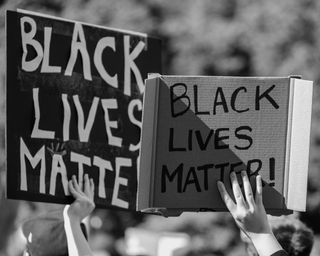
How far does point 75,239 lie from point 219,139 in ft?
2.67

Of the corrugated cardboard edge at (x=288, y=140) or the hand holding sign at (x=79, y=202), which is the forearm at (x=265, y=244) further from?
the hand holding sign at (x=79, y=202)

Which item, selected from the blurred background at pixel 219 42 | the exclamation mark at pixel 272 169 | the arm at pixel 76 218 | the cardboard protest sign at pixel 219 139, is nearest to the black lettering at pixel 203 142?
the cardboard protest sign at pixel 219 139

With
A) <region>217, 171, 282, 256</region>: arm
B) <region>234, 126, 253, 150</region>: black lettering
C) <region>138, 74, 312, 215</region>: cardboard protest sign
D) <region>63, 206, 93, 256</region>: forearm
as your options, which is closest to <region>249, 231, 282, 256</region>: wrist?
<region>217, 171, 282, 256</region>: arm

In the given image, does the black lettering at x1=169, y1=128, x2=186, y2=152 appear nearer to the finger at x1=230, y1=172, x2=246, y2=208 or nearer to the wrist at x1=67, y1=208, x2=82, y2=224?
the finger at x1=230, y1=172, x2=246, y2=208

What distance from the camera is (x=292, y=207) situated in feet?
12.1

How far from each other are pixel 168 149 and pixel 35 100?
77 cm

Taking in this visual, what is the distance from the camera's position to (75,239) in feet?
13.9

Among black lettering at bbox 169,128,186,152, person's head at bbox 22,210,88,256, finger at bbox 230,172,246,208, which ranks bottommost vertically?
person's head at bbox 22,210,88,256

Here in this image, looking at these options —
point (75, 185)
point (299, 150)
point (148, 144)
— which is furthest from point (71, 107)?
point (299, 150)

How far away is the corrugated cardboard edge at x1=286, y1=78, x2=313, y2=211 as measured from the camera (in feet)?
12.1

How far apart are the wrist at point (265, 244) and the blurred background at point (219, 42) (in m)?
7.95

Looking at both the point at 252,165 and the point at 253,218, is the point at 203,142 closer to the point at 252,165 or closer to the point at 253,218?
the point at 252,165

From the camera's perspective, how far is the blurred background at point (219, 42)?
39.4 feet

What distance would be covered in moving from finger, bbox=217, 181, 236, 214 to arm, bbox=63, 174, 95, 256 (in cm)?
78
